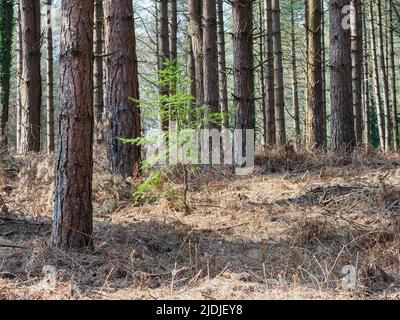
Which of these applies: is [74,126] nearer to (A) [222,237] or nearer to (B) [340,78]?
(A) [222,237]

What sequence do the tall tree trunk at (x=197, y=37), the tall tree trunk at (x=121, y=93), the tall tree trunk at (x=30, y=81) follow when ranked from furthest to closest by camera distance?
the tall tree trunk at (x=197, y=37), the tall tree trunk at (x=30, y=81), the tall tree trunk at (x=121, y=93)

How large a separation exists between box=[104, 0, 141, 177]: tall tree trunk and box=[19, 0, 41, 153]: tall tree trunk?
13.5 ft

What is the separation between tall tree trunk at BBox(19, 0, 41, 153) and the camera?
37.8 feet

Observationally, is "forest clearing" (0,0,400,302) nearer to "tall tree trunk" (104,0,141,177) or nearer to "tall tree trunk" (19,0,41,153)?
"tall tree trunk" (104,0,141,177)

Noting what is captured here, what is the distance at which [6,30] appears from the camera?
18.3 meters

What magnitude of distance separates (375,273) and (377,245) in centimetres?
70

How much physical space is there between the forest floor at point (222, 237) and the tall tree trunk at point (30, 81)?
9.30ft

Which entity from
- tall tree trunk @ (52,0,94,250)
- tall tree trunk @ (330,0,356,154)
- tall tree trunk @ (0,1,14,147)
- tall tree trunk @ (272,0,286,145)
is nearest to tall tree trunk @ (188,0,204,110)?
tall tree trunk @ (272,0,286,145)

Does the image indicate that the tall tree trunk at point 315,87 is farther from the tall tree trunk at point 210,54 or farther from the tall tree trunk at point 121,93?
the tall tree trunk at point 121,93

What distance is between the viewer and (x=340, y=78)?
9.74 metres

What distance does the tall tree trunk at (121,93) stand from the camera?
791 cm

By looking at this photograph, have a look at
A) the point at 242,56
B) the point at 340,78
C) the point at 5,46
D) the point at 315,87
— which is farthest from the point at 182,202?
the point at 5,46

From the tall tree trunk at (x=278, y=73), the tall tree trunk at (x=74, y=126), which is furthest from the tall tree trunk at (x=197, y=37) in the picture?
the tall tree trunk at (x=74, y=126)
